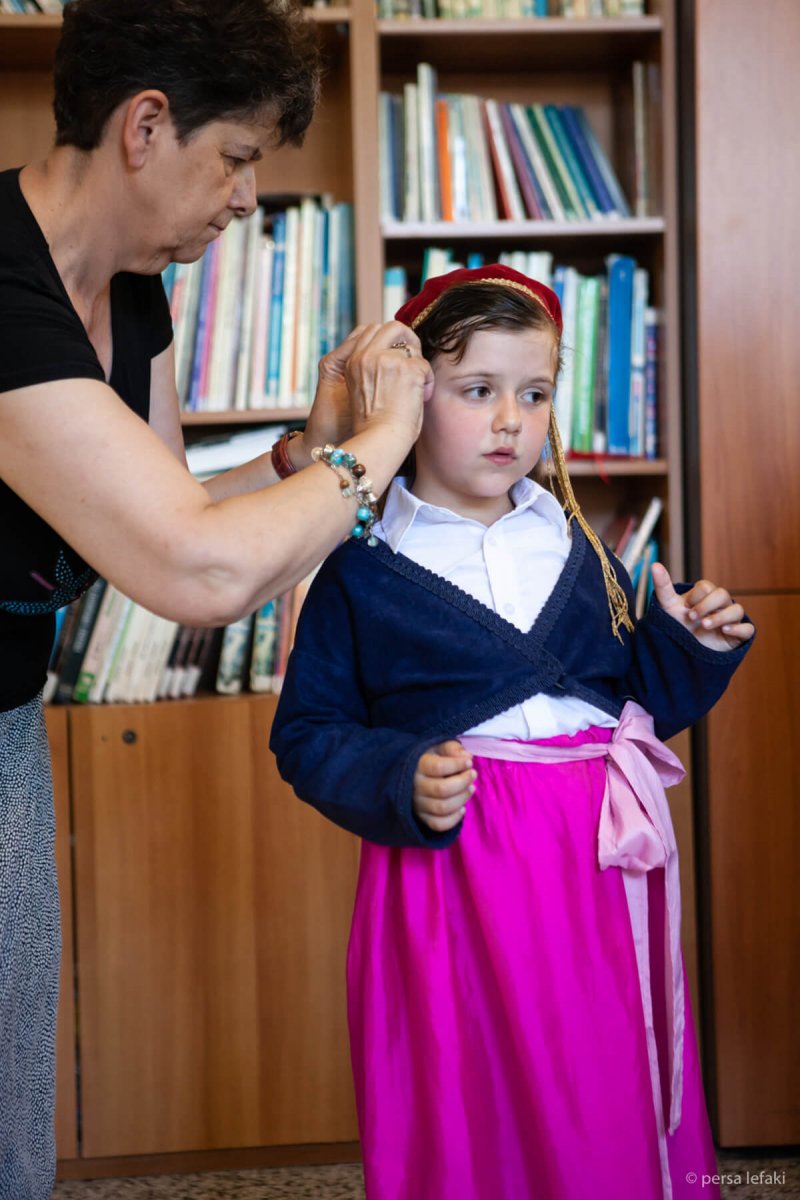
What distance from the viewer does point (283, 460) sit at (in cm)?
152

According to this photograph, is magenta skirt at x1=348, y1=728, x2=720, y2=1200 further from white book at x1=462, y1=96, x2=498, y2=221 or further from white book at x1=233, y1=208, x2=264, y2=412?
white book at x1=462, y1=96, x2=498, y2=221

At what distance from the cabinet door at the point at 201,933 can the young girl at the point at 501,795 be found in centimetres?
91

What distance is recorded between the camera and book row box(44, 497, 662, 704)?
225cm

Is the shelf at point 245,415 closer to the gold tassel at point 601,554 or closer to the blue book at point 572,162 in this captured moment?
the blue book at point 572,162

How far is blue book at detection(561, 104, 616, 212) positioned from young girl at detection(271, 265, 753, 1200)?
41.0 inches

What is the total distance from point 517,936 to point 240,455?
1.33 meters

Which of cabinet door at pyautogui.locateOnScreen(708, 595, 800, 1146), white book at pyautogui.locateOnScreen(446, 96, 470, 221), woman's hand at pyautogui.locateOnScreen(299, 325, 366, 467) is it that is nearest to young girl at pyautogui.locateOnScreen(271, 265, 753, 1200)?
woman's hand at pyautogui.locateOnScreen(299, 325, 366, 467)

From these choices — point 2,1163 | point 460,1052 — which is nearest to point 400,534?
point 460,1052

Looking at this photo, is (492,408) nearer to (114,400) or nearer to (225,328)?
(114,400)

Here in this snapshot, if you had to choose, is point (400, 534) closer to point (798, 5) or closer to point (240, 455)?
point (240, 455)

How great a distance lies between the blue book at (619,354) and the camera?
2.29 m

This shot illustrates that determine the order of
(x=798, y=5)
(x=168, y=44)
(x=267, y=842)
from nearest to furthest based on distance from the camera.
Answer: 1. (x=168, y=44)
2. (x=798, y=5)
3. (x=267, y=842)

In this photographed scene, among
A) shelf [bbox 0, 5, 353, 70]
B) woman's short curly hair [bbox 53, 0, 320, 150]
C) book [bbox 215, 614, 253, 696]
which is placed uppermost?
shelf [bbox 0, 5, 353, 70]

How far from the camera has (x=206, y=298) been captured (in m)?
2.29
